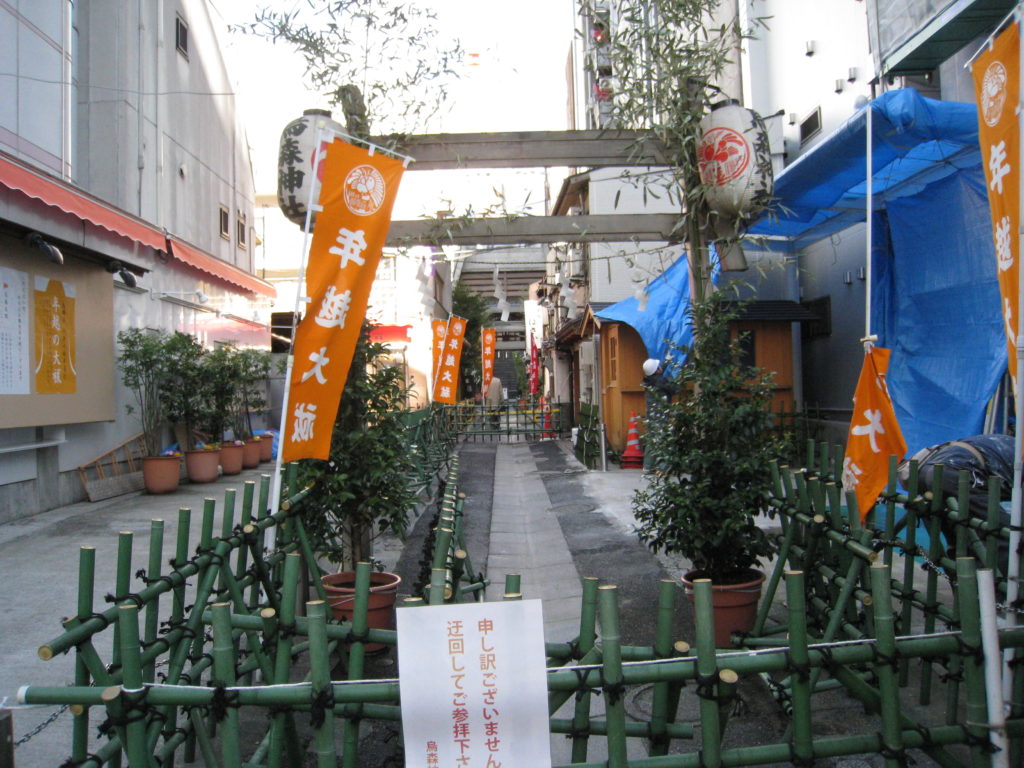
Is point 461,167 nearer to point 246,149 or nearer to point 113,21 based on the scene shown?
point 113,21

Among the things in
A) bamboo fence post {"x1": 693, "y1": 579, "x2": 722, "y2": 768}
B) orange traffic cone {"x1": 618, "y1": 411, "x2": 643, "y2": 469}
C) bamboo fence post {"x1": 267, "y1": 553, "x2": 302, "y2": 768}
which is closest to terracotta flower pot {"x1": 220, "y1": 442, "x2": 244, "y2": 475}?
orange traffic cone {"x1": 618, "y1": 411, "x2": 643, "y2": 469}

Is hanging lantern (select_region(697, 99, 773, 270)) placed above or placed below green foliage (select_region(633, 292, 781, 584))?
above

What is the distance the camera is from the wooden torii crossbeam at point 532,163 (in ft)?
21.5

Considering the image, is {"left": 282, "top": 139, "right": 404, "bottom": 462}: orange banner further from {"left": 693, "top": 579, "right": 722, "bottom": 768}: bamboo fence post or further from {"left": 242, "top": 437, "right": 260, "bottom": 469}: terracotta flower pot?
{"left": 242, "top": 437, "right": 260, "bottom": 469}: terracotta flower pot

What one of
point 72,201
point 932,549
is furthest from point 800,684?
point 72,201

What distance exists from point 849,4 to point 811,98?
5.18 feet

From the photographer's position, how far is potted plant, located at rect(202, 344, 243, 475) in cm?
1372

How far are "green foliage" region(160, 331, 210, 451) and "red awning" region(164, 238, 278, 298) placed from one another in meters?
1.56

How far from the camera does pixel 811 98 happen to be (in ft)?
40.0

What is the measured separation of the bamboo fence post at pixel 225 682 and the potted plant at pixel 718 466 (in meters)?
3.45

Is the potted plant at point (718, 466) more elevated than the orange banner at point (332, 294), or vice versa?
the orange banner at point (332, 294)

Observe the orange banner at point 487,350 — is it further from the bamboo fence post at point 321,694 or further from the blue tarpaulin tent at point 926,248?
the bamboo fence post at point 321,694

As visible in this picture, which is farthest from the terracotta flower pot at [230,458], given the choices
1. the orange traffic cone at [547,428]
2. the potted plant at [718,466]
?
the potted plant at [718,466]

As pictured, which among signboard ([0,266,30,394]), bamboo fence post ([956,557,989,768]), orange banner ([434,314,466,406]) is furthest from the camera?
orange banner ([434,314,466,406])
